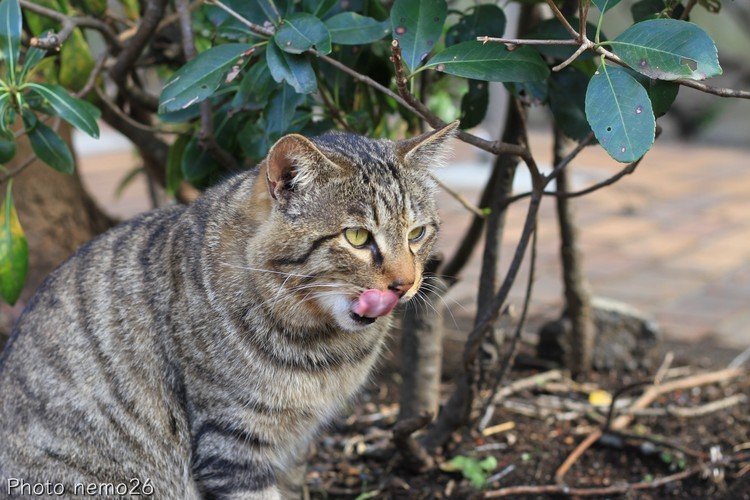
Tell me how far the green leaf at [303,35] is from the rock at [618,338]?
1967mm

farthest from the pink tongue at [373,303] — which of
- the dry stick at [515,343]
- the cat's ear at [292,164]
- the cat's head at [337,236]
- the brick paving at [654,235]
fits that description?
the brick paving at [654,235]

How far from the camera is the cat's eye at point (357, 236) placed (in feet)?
6.67

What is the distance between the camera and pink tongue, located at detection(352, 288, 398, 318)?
1973 mm

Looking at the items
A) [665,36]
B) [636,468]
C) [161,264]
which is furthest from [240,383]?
[636,468]

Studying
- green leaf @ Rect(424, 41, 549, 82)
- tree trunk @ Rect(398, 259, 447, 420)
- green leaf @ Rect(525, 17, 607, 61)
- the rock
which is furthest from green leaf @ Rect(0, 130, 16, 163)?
the rock

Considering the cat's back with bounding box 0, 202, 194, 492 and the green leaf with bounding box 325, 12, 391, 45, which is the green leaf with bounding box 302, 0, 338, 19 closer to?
the green leaf with bounding box 325, 12, 391, 45

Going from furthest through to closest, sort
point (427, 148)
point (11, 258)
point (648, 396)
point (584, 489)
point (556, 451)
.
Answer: point (648, 396), point (556, 451), point (584, 489), point (11, 258), point (427, 148)

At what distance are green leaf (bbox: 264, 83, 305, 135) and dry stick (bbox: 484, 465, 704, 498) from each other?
1.29 metres

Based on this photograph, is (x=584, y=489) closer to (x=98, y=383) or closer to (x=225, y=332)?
(x=225, y=332)

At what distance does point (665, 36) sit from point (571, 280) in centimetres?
157

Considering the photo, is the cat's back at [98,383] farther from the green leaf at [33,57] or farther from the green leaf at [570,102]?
the green leaf at [570,102]

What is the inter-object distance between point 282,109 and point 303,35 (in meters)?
0.26

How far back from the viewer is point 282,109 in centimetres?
223

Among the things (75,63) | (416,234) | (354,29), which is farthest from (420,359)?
(75,63)
